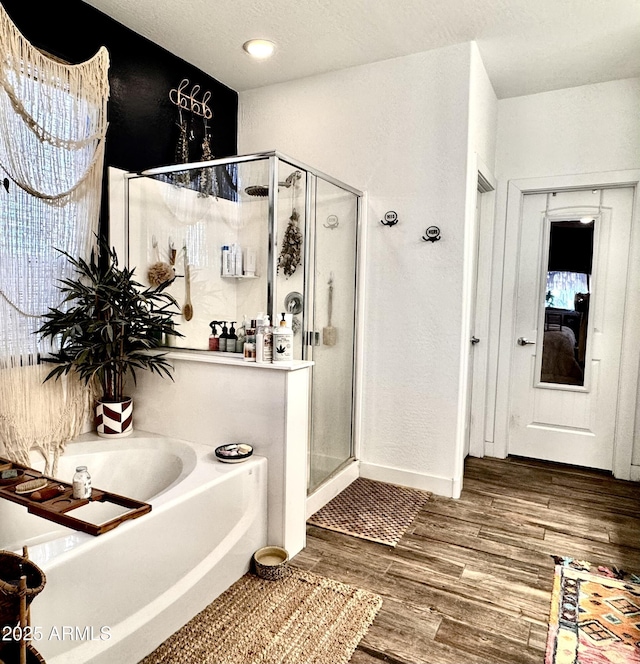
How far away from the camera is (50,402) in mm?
2418

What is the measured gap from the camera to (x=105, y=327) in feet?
7.79

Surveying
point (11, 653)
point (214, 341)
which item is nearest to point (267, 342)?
point (214, 341)

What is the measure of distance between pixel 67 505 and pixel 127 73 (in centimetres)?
237

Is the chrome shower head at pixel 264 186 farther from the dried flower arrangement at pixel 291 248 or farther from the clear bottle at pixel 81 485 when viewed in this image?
the clear bottle at pixel 81 485

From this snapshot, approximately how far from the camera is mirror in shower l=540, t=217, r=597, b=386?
3.56m

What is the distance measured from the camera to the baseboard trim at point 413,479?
3.06 m

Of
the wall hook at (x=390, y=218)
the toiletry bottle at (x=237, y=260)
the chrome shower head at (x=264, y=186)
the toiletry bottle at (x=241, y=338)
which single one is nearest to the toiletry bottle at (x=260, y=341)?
the toiletry bottle at (x=241, y=338)

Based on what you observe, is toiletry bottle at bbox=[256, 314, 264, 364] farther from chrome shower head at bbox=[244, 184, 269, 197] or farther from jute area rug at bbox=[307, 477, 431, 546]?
jute area rug at bbox=[307, 477, 431, 546]

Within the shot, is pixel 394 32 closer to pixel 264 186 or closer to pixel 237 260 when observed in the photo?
pixel 264 186

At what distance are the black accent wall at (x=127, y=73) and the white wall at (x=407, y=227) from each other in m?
0.88

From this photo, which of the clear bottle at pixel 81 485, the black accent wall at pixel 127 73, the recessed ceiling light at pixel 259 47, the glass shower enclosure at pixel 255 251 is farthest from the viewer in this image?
the recessed ceiling light at pixel 259 47

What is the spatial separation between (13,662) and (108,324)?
152 centimetres

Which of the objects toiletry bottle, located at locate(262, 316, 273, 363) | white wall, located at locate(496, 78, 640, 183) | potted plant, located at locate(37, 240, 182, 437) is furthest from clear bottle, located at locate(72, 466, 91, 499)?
white wall, located at locate(496, 78, 640, 183)

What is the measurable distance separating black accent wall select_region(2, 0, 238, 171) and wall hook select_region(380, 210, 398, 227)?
134 cm
